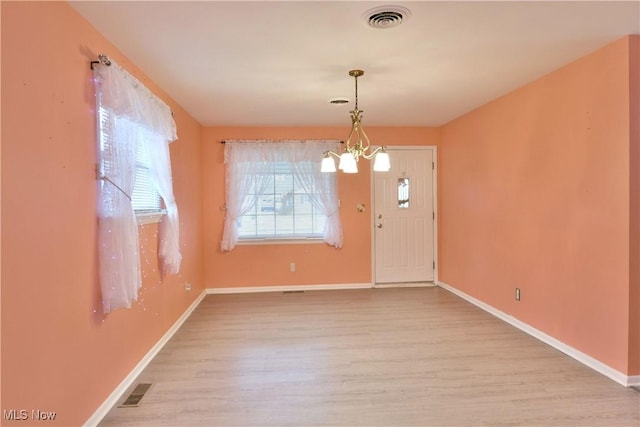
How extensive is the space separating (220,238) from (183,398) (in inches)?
108

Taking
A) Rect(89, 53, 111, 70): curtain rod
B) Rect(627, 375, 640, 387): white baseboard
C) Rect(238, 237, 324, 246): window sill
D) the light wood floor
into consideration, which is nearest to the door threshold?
Rect(238, 237, 324, 246): window sill

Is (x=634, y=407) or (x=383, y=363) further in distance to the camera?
(x=383, y=363)

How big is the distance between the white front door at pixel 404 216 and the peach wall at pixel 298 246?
148mm

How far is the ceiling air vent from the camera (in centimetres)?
188

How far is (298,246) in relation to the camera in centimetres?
491

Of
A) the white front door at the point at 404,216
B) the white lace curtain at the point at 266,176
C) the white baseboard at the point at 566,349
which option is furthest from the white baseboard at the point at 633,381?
the white lace curtain at the point at 266,176

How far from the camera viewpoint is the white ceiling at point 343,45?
6.19 ft

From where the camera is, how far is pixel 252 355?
9.32 ft

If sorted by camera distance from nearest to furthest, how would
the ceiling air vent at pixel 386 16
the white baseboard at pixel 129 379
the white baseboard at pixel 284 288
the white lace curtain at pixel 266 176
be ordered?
the ceiling air vent at pixel 386 16
the white baseboard at pixel 129 379
the white lace curtain at pixel 266 176
the white baseboard at pixel 284 288

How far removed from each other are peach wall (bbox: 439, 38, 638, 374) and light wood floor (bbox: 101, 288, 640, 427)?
35 cm

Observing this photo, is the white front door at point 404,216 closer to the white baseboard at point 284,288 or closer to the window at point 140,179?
the white baseboard at point 284,288

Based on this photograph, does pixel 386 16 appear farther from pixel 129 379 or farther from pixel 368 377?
pixel 129 379

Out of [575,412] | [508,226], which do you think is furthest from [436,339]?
[508,226]

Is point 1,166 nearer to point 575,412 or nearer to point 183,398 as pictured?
point 183,398
